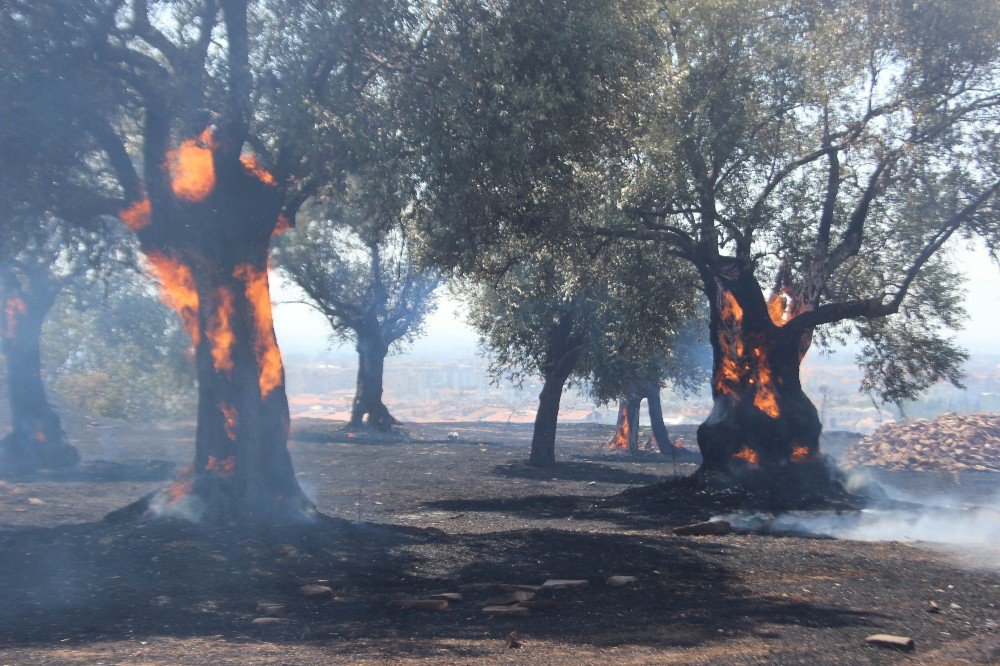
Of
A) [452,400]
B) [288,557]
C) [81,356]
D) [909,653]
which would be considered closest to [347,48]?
[288,557]

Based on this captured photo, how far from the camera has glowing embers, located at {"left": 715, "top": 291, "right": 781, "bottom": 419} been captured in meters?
20.5

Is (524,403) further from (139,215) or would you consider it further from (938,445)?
(139,215)

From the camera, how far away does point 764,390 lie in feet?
67.3

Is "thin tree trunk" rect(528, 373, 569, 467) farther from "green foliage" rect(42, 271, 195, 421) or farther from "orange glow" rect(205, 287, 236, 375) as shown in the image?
"green foliage" rect(42, 271, 195, 421)

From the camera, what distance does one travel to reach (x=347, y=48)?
1403cm

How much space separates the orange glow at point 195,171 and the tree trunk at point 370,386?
87.9ft

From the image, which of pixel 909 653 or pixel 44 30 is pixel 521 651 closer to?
pixel 909 653

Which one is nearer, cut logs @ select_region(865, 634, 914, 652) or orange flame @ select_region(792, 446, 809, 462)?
cut logs @ select_region(865, 634, 914, 652)

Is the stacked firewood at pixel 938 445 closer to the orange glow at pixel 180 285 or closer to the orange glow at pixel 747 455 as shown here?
the orange glow at pixel 747 455

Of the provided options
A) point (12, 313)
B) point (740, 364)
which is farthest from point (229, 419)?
point (12, 313)

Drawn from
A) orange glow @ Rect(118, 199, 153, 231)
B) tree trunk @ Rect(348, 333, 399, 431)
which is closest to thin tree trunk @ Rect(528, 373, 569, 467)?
tree trunk @ Rect(348, 333, 399, 431)

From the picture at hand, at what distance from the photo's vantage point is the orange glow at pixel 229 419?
15227mm

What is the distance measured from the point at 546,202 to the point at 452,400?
161 meters

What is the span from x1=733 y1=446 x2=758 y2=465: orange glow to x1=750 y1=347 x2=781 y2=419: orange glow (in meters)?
0.93
